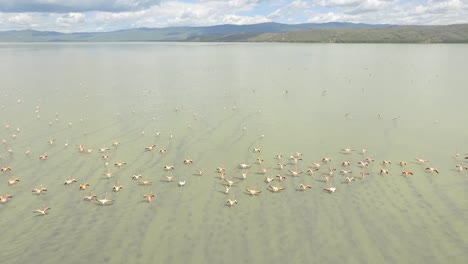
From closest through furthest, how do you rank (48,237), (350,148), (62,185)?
(48,237) → (62,185) → (350,148)

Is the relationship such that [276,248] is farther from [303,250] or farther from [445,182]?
[445,182]

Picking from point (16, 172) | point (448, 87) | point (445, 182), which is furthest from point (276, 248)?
point (448, 87)

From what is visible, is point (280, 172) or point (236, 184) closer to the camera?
point (236, 184)

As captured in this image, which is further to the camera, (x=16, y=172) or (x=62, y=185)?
(x=16, y=172)

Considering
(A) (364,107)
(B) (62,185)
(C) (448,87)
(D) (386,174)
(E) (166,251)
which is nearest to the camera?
(E) (166,251)

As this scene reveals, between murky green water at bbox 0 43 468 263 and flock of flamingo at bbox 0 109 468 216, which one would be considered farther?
flock of flamingo at bbox 0 109 468 216

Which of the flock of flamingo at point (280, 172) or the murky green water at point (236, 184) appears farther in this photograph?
the flock of flamingo at point (280, 172)

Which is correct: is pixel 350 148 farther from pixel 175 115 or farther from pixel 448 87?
pixel 448 87
